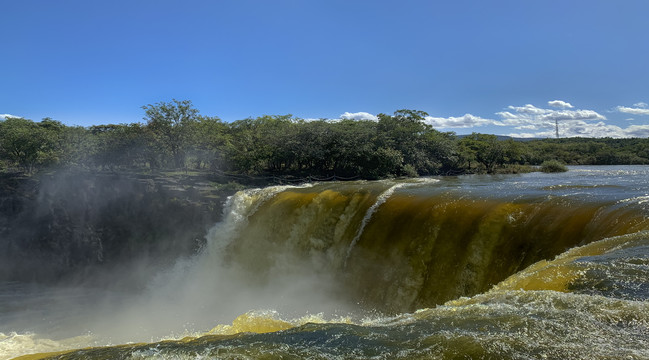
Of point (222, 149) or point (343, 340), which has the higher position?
point (222, 149)

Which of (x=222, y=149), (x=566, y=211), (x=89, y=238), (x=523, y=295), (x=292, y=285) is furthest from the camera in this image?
(x=222, y=149)

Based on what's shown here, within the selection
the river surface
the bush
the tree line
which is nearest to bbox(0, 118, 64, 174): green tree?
the tree line

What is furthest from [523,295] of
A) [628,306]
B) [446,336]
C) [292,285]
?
[292,285]

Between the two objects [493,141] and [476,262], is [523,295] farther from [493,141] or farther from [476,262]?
[493,141]

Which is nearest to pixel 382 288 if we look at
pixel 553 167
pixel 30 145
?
pixel 553 167

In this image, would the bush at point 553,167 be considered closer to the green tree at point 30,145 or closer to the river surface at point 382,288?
the river surface at point 382,288

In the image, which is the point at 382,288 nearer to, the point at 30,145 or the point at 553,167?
the point at 553,167

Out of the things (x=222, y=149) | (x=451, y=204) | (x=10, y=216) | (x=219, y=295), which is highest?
(x=222, y=149)

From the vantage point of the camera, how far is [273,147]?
3022 centimetres

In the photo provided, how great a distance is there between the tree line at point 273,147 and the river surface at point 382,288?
12.4m

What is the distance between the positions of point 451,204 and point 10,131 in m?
35.4

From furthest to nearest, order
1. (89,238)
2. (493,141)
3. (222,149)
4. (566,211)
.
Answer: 1. (493,141)
2. (222,149)
3. (89,238)
4. (566,211)

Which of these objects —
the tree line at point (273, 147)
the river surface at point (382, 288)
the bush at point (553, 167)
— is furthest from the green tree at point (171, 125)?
the bush at point (553, 167)

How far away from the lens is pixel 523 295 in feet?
15.2
